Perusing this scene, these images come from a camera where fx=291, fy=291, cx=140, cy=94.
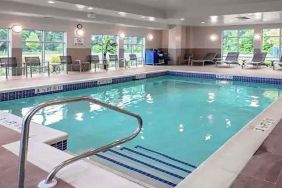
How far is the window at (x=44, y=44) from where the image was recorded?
10.7 m

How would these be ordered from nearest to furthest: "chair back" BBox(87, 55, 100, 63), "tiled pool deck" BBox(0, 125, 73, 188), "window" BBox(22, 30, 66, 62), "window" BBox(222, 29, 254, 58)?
"tiled pool deck" BBox(0, 125, 73, 188) < "window" BBox(22, 30, 66, 62) < "chair back" BBox(87, 55, 100, 63) < "window" BBox(222, 29, 254, 58)

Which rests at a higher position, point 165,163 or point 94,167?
→ point 94,167

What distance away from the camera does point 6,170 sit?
2.29 meters

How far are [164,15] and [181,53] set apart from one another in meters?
4.91

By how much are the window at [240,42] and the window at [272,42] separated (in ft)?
2.05

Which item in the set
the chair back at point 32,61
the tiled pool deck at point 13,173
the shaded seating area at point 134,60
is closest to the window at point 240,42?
the shaded seating area at point 134,60

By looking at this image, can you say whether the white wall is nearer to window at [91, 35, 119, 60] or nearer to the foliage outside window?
the foliage outside window

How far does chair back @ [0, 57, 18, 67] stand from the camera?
9.26 m

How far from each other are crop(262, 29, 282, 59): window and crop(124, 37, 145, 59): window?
6.32 m

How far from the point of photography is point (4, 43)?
395 inches

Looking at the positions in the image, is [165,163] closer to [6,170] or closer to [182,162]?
[182,162]

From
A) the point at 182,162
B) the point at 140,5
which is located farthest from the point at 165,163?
the point at 140,5

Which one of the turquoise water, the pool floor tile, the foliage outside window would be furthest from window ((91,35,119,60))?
the pool floor tile

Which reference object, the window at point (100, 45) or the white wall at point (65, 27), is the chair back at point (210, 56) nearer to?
the white wall at point (65, 27)
